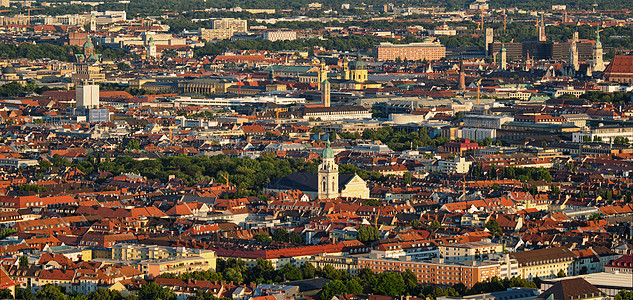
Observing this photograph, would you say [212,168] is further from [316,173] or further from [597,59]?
[597,59]

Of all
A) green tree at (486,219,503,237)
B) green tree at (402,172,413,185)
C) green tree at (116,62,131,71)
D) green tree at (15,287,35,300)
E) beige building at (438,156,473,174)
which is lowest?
green tree at (116,62,131,71)

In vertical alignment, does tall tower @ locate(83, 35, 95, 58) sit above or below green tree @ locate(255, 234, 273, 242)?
below

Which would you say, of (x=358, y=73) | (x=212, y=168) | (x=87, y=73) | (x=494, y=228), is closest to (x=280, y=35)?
(x=87, y=73)

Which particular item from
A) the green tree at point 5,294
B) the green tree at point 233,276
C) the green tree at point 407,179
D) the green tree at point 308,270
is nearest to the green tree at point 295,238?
the green tree at point 308,270

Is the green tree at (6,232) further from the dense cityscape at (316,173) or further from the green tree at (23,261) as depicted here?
the green tree at (23,261)

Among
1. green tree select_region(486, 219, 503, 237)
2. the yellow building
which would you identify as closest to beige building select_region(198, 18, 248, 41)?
green tree select_region(486, 219, 503, 237)

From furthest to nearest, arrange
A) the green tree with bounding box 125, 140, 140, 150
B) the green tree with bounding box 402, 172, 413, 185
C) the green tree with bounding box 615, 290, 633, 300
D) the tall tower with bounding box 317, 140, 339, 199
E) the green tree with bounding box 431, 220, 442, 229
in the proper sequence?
the green tree with bounding box 125, 140, 140, 150
the green tree with bounding box 402, 172, 413, 185
the tall tower with bounding box 317, 140, 339, 199
the green tree with bounding box 431, 220, 442, 229
the green tree with bounding box 615, 290, 633, 300

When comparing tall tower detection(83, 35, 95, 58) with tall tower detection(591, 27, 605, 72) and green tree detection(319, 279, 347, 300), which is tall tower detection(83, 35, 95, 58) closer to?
tall tower detection(591, 27, 605, 72)

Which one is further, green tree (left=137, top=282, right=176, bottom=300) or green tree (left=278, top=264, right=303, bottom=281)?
green tree (left=278, top=264, right=303, bottom=281)
